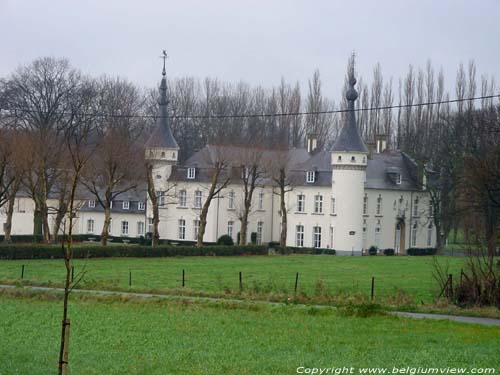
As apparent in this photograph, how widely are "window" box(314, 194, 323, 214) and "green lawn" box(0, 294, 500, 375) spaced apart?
46.7 meters

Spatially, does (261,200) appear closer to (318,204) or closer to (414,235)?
(318,204)

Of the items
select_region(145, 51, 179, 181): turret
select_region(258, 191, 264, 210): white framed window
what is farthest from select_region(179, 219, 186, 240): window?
select_region(258, 191, 264, 210): white framed window

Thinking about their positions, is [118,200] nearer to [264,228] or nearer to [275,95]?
[264,228]

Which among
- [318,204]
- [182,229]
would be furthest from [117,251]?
[318,204]

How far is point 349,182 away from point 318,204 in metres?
3.35

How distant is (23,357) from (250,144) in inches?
2191

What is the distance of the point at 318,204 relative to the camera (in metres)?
72.4

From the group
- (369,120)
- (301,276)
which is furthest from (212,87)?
(301,276)

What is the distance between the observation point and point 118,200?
7812cm

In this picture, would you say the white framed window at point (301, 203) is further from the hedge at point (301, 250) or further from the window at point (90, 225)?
the window at point (90, 225)

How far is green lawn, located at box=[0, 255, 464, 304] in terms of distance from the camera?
31.5m

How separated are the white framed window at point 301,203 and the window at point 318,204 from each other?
92 cm

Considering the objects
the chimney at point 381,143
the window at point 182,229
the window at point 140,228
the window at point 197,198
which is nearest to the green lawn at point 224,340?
the window at point 197,198

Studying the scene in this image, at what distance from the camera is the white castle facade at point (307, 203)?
7019cm
